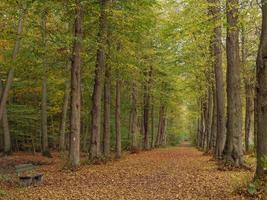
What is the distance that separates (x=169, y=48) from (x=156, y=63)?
6.25 ft

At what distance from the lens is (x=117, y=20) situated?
19.2 meters

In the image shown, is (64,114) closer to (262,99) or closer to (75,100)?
(75,100)

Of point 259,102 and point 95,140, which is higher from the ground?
point 259,102

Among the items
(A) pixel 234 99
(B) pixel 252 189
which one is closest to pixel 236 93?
(A) pixel 234 99

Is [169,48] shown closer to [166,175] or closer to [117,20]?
[117,20]

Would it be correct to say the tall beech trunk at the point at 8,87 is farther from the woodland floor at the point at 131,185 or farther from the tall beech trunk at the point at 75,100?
the woodland floor at the point at 131,185

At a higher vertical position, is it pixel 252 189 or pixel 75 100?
pixel 75 100

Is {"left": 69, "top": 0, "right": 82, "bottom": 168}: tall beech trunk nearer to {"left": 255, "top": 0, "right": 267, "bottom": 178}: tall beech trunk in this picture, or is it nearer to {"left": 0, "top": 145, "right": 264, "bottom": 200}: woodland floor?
{"left": 0, "top": 145, "right": 264, "bottom": 200}: woodland floor

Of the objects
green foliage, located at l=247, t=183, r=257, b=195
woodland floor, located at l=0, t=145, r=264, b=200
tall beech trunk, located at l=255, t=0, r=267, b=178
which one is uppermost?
tall beech trunk, located at l=255, t=0, r=267, b=178

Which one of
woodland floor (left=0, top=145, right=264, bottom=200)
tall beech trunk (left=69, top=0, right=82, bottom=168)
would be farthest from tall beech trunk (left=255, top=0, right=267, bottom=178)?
tall beech trunk (left=69, top=0, right=82, bottom=168)

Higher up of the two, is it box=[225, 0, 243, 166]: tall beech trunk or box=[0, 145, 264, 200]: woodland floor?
box=[225, 0, 243, 166]: tall beech trunk

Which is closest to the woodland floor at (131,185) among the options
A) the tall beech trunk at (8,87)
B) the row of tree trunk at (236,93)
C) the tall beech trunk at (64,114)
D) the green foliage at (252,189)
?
the green foliage at (252,189)

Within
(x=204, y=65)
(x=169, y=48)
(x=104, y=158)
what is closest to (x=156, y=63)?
(x=169, y=48)

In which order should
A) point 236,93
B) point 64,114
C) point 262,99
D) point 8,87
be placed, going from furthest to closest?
point 64,114, point 8,87, point 236,93, point 262,99
